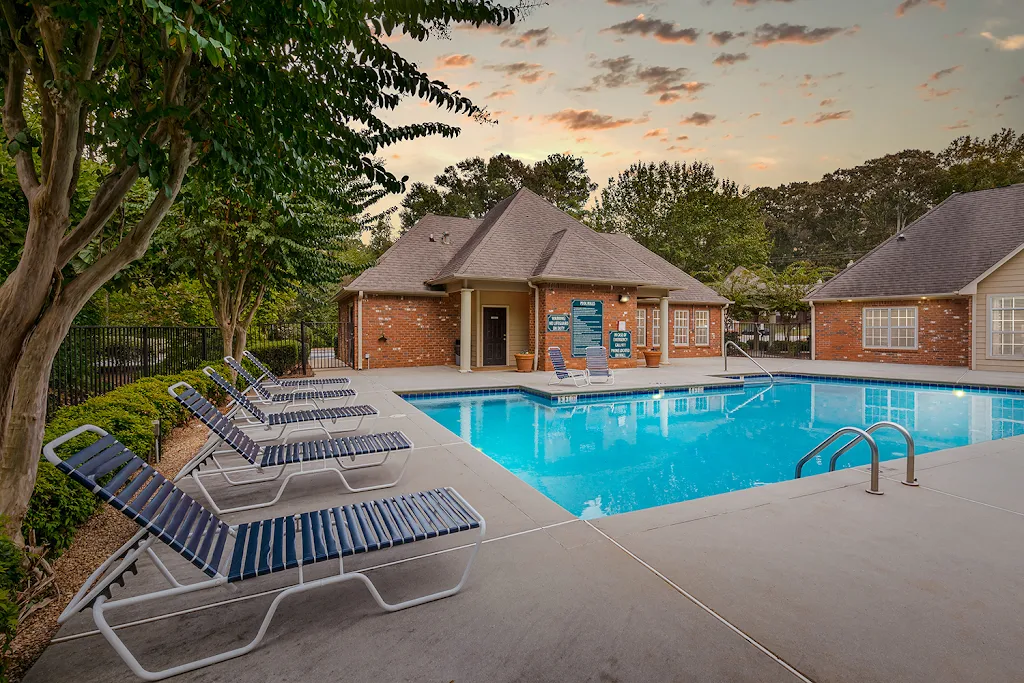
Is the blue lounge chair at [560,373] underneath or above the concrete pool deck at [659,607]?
above

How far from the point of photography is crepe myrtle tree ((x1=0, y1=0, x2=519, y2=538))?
2.56 metres

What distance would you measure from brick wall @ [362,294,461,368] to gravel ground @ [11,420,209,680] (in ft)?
38.4

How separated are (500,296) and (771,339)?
14.8m

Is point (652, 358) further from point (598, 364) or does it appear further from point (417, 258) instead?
point (417, 258)

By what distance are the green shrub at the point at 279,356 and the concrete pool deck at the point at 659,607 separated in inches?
478

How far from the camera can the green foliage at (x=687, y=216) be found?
33.3 meters

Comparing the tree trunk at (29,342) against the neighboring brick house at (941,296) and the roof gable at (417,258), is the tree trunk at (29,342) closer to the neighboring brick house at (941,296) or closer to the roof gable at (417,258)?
the roof gable at (417,258)

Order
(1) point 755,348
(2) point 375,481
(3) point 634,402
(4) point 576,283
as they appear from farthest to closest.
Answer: (1) point 755,348, (4) point 576,283, (3) point 634,402, (2) point 375,481

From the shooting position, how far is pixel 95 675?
2082 millimetres

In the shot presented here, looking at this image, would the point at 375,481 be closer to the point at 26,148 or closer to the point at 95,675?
the point at 95,675

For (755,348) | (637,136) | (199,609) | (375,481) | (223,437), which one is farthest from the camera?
(755,348)

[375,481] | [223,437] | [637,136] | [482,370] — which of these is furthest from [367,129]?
[637,136]

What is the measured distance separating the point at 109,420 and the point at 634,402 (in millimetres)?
9915

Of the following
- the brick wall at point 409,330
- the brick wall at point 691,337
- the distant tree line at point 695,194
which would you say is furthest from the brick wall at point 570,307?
the distant tree line at point 695,194
